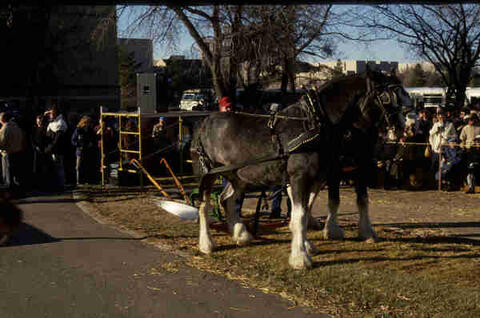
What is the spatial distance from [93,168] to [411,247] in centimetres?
1078

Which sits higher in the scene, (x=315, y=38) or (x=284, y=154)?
(x=315, y=38)

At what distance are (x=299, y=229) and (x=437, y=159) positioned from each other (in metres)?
9.17

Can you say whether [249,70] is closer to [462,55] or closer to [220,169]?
[462,55]

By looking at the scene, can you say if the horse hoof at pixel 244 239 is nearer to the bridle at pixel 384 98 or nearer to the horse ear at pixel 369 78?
the bridle at pixel 384 98

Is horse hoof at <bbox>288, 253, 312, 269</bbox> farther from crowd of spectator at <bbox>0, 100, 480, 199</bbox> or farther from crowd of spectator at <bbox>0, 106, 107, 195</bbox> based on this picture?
crowd of spectator at <bbox>0, 106, 107, 195</bbox>

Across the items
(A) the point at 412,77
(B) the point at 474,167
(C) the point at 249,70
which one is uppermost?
(A) the point at 412,77

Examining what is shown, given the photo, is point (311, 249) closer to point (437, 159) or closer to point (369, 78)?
point (369, 78)

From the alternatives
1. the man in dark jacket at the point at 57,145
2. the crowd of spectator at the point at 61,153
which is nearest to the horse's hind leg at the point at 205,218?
the crowd of spectator at the point at 61,153

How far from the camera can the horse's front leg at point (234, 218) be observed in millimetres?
8812

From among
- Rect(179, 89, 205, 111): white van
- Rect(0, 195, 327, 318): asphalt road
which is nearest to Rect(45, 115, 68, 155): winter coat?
Rect(0, 195, 327, 318): asphalt road

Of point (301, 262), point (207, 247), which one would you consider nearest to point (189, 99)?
point (207, 247)

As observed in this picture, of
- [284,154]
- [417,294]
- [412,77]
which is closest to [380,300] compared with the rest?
[417,294]

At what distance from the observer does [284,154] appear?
307 inches

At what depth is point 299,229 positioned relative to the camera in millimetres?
7434
